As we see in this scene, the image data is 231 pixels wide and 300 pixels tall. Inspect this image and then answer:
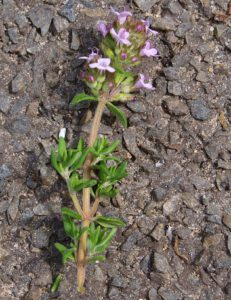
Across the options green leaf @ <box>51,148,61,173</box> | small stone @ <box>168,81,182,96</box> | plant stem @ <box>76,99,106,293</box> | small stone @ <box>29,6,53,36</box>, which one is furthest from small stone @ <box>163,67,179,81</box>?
green leaf @ <box>51,148,61,173</box>

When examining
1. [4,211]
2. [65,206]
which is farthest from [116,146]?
[4,211]

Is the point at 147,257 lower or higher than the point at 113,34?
lower

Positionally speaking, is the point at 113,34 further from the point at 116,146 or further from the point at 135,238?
the point at 135,238

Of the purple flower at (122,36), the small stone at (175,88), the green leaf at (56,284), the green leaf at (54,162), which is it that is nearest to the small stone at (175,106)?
the small stone at (175,88)

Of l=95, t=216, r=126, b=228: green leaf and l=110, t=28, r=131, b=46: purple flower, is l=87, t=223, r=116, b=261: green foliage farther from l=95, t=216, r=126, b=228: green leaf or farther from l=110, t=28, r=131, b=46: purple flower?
l=110, t=28, r=131, b=46: purple flower

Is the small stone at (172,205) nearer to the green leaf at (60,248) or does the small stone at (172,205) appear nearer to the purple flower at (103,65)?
the green leaf at (60,248)

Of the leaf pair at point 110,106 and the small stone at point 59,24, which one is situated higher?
the small stone at point 59,24
